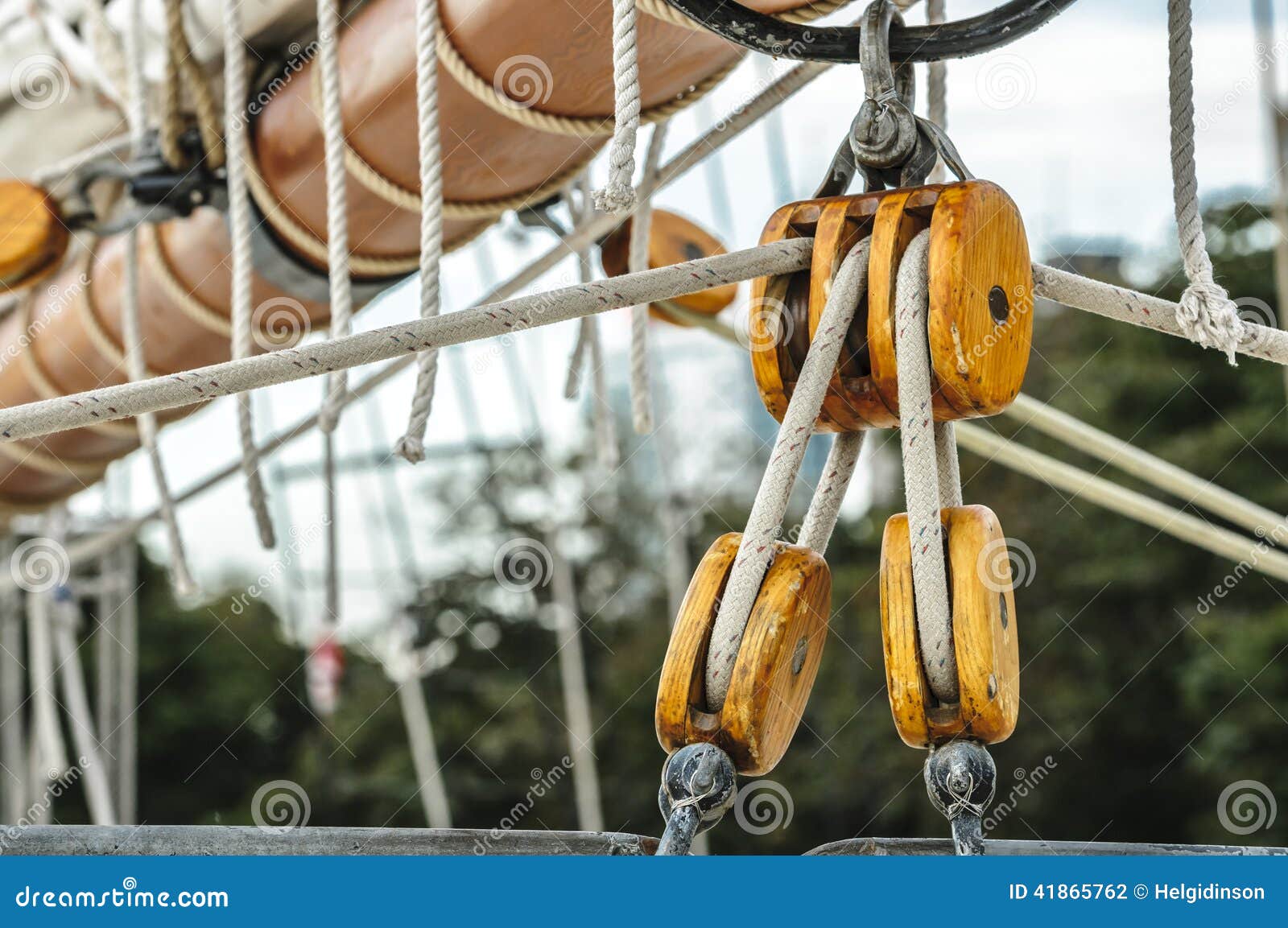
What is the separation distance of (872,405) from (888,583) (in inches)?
3.1

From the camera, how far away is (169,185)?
3.32 ft

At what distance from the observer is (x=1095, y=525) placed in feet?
19.3

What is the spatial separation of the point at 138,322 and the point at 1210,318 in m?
0.85

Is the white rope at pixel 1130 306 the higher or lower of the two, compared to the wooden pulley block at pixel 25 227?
lower

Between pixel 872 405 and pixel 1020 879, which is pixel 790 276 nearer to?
pixel 872 405

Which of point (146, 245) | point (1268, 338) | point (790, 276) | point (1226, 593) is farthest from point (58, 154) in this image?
point (1226, 593)

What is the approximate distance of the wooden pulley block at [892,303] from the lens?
1.68ft
